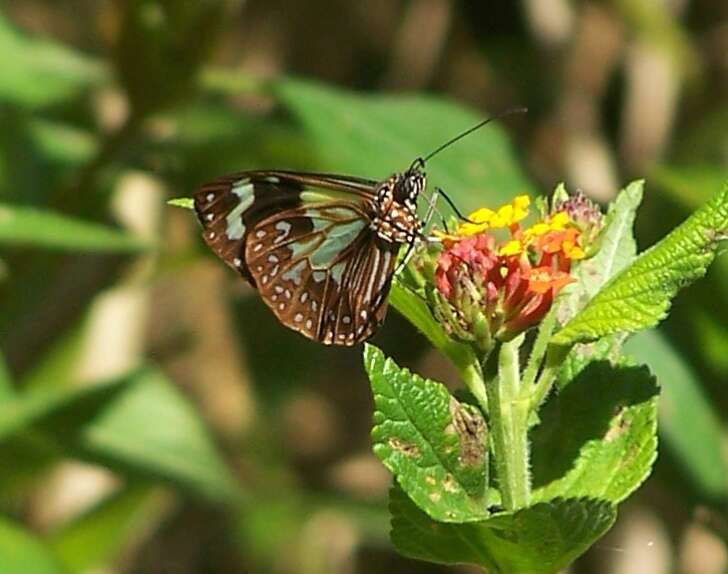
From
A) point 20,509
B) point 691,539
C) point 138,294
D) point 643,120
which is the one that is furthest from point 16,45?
point 691,539

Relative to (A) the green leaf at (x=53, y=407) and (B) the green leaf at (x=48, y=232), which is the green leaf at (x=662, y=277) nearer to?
(B) the green leaf at (x=48, y=232)

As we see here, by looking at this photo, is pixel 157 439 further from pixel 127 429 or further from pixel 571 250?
pixel 571 250

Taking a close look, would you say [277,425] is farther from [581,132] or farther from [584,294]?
[584,294]

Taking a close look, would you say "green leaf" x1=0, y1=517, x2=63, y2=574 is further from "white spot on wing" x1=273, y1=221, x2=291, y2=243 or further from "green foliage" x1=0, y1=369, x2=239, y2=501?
"white spot on wing" x1=273, y1=221, x2=291, y2=243

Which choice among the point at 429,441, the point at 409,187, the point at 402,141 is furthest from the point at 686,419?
the point at 429,441

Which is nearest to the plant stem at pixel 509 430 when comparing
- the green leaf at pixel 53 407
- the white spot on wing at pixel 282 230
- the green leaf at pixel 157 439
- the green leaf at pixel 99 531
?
→ the white spot on wing at pixel 282 230

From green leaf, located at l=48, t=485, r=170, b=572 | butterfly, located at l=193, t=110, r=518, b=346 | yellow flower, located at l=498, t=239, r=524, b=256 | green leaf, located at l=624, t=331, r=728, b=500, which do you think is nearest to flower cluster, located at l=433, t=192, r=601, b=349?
yellow flower, located at l=498, t=239, r=524, b=256

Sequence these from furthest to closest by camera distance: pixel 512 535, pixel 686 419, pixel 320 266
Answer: pixel 686 419 → pixel 320 266 → pixel 512 535
